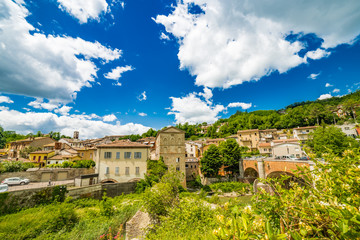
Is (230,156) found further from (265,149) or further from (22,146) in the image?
(22,146)

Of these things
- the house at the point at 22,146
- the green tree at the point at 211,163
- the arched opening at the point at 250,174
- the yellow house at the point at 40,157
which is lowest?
the arched opening at the point at 250,174

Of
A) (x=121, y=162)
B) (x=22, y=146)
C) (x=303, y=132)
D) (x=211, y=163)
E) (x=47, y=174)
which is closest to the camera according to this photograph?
(x=121, y=162)

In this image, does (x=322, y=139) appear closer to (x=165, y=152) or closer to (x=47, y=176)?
(x=165, y=152)

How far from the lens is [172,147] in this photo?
26469 millimetres

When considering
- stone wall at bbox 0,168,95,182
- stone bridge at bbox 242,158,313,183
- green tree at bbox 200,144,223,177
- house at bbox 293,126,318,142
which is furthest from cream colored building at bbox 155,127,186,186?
house at bbox 293,126,318,142

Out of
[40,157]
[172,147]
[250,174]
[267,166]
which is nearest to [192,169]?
[250,174]

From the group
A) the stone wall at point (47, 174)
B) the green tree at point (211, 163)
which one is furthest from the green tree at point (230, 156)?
the stone wall at point (47, 174)

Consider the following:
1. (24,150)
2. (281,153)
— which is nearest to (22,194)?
(24,150)

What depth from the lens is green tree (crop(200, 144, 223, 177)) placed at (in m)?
33.3

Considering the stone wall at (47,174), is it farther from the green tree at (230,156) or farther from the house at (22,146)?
the green tree at (230,156)

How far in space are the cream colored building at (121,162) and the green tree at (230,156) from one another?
62.5 feet

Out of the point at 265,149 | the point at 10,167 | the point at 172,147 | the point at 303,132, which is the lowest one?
the point at 10,167

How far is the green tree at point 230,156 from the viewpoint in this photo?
109 feet

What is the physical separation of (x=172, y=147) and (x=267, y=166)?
1673 cm
